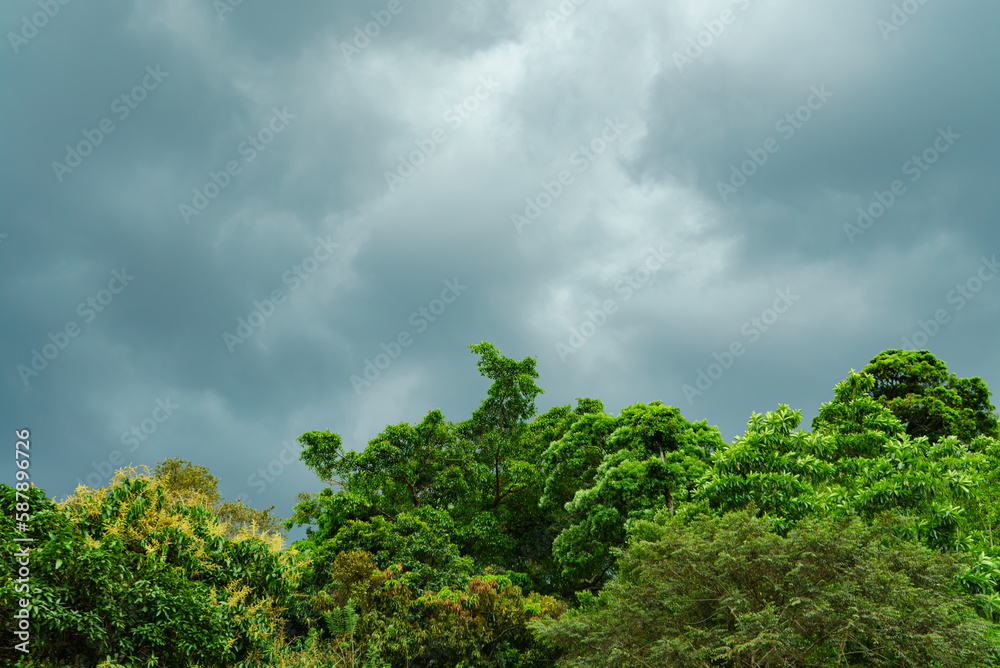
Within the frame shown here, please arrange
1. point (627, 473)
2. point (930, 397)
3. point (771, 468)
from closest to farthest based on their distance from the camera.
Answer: point (771, 468)
point (627, 473)
point (930, 397)

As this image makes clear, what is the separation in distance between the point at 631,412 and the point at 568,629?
923cm

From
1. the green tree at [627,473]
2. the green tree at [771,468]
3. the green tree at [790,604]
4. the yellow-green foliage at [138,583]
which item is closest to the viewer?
the yellow-green foliage at [138,583]

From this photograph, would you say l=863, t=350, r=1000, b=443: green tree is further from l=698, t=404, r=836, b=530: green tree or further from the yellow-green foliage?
the yellow-green foliage

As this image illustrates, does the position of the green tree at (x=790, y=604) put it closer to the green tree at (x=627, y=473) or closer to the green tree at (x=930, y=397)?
the green tree at (x=627, y=473)

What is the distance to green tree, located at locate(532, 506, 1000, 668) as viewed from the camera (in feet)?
37.5

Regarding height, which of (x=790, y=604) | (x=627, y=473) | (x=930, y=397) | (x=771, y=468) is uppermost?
(x=930, y=397)

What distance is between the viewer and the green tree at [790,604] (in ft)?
37.5

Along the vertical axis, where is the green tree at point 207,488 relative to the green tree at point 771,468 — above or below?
above

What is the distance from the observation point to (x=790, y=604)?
38.7 ft

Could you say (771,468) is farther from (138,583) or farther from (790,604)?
(138,583)

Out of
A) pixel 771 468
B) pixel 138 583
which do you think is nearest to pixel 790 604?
pixel 771 468

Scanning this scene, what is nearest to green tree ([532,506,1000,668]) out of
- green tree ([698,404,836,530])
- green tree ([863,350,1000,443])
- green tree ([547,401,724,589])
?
green tree ([698,404,836,530])

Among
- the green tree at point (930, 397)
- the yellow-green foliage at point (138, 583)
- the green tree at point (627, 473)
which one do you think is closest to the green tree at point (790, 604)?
the green tree at point (627, 473)

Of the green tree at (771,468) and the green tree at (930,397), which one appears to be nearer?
the green tree at (771,468)
